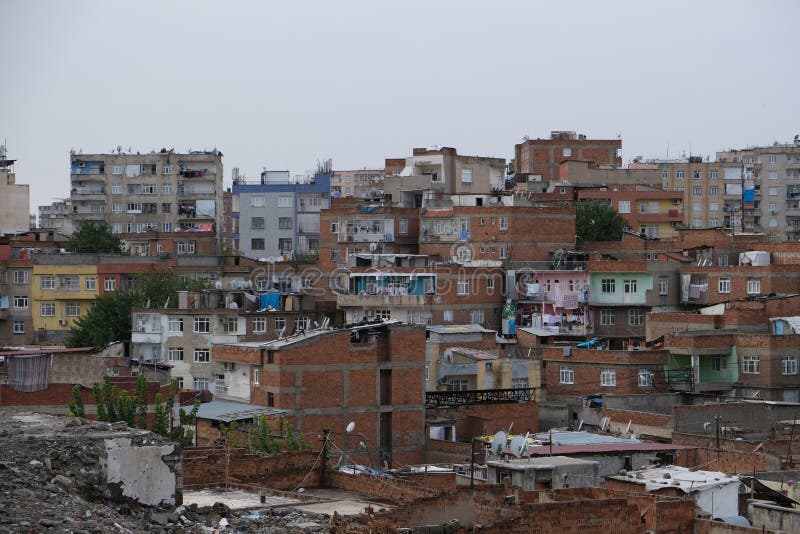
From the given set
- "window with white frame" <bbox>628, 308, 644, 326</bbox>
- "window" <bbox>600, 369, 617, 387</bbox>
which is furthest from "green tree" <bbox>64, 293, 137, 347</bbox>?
"window" <bbox>600, 369, 617, 387</bbox>

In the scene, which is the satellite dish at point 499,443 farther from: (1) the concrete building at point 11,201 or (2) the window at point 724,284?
(1) the concrete building at point 11,201

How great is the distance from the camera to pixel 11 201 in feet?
219

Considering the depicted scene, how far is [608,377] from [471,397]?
16.9 ft

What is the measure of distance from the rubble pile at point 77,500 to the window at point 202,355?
27441mm

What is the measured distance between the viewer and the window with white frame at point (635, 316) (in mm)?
55188

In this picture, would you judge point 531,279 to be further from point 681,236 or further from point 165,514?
point 165,514

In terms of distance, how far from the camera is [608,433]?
39.3 meters

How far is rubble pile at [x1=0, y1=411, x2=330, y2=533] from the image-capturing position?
635 inches

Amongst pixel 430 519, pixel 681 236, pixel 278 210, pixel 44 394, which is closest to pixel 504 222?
pixel 681 236

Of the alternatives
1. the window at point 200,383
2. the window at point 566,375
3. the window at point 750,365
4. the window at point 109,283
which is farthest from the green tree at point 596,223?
the window at point 200,383

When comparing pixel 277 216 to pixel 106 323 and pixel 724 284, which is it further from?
pixel 724 284

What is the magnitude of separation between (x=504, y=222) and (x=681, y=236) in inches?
306

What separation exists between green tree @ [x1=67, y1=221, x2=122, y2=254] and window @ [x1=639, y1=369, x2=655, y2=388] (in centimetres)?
3517

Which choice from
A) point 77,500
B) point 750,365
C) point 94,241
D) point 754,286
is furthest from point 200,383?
point 77,500
